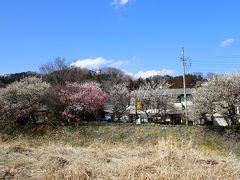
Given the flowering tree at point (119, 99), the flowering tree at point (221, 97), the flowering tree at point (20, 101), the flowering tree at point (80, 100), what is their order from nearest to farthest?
1. the flowering tree at point (221, 97)
2. the flowering tree at point (20, 101)
3. the flowering tree at point (80, 100)
4. the flowering tree at point (119, 99)

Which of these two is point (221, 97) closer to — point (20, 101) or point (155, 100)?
point (155, 100)

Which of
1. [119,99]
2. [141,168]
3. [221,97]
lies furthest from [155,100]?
[141,168]

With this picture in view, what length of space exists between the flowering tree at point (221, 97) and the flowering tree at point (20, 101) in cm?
1700

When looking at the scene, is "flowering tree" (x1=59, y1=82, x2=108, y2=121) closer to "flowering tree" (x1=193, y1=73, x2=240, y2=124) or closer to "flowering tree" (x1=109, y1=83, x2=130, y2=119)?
"flowering tree" (x1=109, y1=83, x2=130, y2=119)

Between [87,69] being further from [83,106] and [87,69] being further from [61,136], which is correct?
[61,136]

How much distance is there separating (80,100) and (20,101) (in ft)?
21.1

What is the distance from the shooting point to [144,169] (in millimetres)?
6699

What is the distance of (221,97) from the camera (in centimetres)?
3581

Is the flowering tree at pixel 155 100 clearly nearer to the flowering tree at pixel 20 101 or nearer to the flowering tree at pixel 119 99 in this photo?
the flowering tree at pixel 119 99

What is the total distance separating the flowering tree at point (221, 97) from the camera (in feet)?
116

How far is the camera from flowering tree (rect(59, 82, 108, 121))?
41688mm

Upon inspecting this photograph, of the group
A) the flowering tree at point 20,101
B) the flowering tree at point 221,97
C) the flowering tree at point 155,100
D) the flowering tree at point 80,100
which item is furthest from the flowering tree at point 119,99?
the flowering tree at point 221,97

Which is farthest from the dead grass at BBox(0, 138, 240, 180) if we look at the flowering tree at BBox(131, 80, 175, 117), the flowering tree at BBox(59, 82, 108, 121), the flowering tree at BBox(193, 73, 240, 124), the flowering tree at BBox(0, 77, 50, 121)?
the flowering tree at BBox(131, 80, 175, 117)

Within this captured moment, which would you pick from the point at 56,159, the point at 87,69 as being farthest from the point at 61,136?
the point at 87,69
